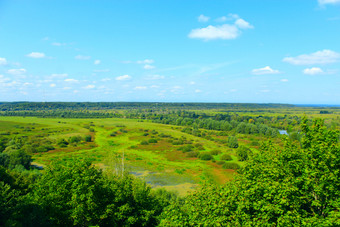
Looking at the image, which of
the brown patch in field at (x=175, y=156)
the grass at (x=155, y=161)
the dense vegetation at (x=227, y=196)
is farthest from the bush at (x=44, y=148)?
the dense vegetation at (x=227, y=196)

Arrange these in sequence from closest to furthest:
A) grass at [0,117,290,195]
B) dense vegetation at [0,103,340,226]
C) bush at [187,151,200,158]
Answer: dense vegetation at [0,103,340,226] → grass at [0,117,290,195] → bush at [187,151,200,158]

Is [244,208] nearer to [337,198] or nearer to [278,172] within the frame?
[278,172]

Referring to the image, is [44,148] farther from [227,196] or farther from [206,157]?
[227,196]

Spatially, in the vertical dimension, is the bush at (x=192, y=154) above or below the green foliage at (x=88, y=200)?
below

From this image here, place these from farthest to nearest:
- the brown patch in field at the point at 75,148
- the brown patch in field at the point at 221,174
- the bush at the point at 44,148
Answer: the brown patch in field at the point at 75,148 → the bush at the point at 44,148 → the brown patch in field at the point at 221,174

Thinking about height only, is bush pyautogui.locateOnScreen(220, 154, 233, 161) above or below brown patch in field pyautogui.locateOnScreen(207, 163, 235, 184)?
above

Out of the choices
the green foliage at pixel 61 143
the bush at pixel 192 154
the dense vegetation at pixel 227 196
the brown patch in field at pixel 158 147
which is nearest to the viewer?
the dense vegetation at pixel 227 196

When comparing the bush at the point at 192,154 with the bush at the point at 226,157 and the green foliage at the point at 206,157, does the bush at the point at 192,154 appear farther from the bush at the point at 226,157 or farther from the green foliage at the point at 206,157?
the bush at the point at 226,157

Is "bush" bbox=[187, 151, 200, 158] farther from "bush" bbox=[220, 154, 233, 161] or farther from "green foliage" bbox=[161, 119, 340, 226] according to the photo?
"green foliage" bbox=[161, 119, 340, 226]

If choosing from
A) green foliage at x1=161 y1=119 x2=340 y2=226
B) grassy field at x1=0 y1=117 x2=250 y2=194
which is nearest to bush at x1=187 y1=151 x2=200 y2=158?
grassy field at x1=0 y1=117 x2=250 y2=194

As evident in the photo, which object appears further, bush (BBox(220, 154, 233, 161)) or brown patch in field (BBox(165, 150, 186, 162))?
brown patch in field (BBox(165, 150, 186, 162))

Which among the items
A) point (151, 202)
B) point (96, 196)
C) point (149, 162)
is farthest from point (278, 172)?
point (149, 162)
